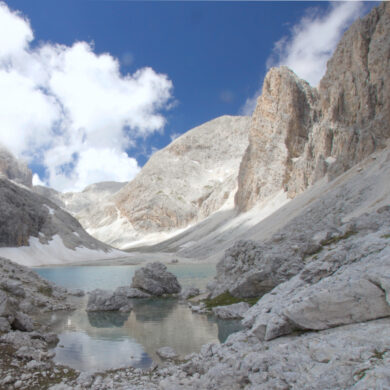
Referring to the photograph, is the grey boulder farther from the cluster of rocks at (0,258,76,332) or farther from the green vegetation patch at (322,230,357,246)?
the green vegetation patch at (322,230,357,246)

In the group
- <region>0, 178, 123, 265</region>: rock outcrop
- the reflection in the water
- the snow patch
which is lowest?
the reflection in the water

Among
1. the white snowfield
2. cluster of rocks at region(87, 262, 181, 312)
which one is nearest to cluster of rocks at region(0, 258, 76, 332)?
cluster of rocks at region(87, 262, 181, 312)

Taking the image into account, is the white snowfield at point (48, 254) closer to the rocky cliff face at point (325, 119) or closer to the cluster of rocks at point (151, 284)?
the rocky cliff face at point (325, 119)

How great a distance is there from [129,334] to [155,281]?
13988 mm

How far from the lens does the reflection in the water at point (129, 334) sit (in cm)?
1388

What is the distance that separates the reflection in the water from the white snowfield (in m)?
76.0

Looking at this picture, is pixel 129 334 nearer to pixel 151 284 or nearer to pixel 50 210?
pixel 151 284

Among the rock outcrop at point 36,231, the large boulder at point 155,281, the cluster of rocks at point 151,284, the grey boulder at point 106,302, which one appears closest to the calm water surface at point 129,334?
the grey boulder at point 106,302

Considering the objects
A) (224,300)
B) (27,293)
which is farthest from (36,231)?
(224,300)

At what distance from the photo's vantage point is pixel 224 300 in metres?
23.3

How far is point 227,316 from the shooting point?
66.0ft

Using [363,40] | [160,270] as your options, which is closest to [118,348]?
[160,270]

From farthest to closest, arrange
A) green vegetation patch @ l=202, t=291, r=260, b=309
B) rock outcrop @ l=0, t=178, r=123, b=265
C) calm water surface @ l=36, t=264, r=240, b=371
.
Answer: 1. rock outcrop @ l=0, t=178, r=123, b=265
2. green vegetation patch @ l=202, t=291, r=260, b=309
3. calm water surface @ l=36, t=264, r=240, b=371

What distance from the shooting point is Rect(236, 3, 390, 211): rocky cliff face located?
254 feet
